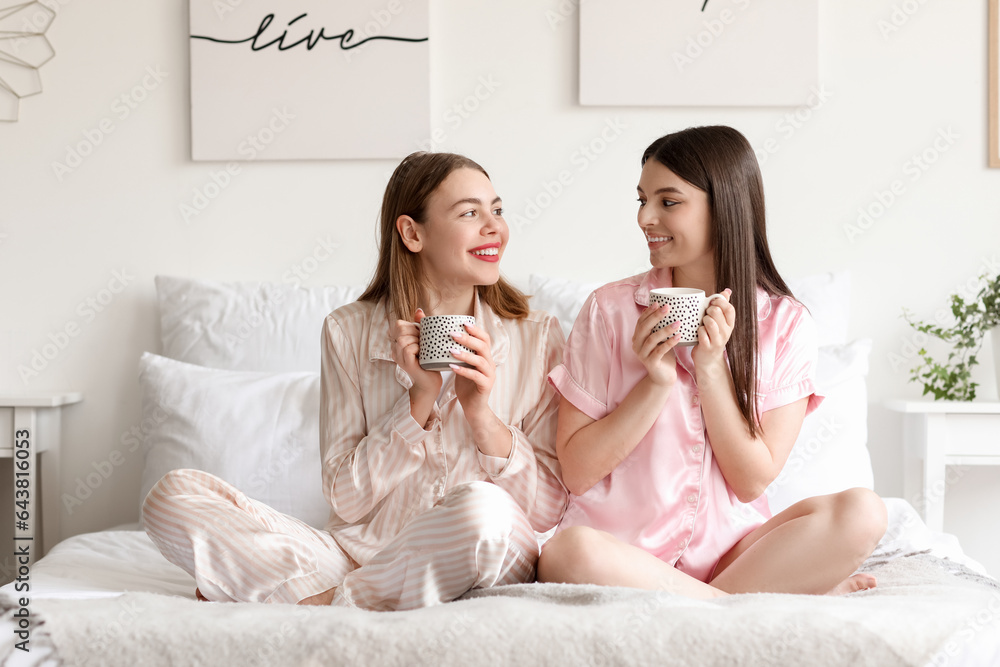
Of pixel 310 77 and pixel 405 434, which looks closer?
pixel 405 434

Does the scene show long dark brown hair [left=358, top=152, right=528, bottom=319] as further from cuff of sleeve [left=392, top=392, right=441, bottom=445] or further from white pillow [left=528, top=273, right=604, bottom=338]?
white pillow [left=528, top=273, right=604, bottom=338]

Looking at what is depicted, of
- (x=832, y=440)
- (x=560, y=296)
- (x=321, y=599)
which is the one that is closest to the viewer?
(x=321, y=599)

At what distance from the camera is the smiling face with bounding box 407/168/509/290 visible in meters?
1.41

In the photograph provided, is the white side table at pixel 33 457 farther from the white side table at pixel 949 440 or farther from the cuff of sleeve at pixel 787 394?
the white side table at pixel 949 440

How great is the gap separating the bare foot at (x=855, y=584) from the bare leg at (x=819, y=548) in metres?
0.03

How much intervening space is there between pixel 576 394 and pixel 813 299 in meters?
0.94

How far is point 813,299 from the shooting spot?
2025 mm

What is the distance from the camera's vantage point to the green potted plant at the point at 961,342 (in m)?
2.04

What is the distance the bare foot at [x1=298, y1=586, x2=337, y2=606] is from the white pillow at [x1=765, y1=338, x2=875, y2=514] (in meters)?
0.91

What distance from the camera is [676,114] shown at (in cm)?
220

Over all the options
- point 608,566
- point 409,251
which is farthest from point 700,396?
point 409,251

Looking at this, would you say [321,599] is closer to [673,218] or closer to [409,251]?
[409,251]

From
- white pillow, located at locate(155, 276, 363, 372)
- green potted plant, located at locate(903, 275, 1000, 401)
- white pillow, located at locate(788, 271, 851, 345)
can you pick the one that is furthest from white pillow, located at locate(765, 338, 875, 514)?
white pillow, located at locate(155, 276, 363, 372)

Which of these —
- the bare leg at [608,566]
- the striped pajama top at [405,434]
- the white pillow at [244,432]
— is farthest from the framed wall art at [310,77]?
the bare leg at [608,566]
